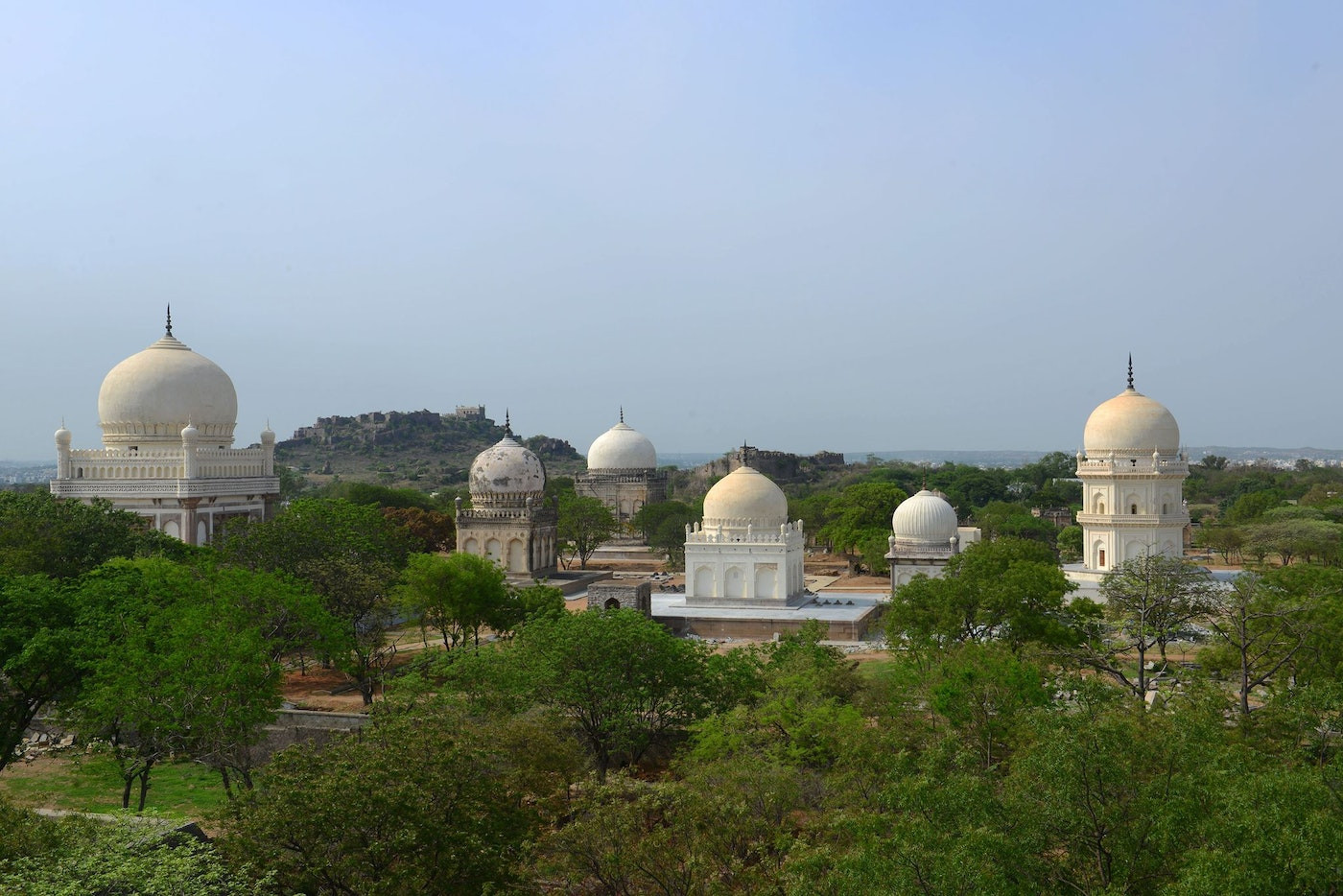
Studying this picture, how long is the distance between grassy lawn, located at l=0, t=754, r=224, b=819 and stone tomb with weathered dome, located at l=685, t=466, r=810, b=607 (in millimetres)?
19730

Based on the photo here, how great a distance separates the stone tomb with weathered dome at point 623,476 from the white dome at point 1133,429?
34.3 meters

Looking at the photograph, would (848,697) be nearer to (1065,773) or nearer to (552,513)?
(1065,773)

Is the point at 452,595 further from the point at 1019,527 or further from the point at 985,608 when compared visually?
the point at 1019,527

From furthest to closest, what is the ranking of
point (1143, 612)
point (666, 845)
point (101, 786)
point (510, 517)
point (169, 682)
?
1. point (510, 517)
2. point (1143, 612)
3. point (101, 786)
4. point (169, 682)
5. point (666, 845)

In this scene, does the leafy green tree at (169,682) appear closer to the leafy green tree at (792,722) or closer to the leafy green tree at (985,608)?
the leafy green tree at (792,722)

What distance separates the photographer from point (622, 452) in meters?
73.6

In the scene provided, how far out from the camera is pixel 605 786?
14.4 m

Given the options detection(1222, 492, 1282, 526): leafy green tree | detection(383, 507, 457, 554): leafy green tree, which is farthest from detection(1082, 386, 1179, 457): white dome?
detection(383, 507, 457, 554): leafy green tree

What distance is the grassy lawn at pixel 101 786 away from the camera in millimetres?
20828

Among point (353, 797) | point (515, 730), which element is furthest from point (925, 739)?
point (353, 797)

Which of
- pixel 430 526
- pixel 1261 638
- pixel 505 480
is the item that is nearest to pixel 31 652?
pixel 1261 638

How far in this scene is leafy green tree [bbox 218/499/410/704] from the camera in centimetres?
2988

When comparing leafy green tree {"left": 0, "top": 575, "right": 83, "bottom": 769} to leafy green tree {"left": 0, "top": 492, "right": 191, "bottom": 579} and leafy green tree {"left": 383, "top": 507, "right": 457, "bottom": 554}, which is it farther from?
leafy green tree {"left": 383, "top": 507, "right": 457, "bottom": 554}

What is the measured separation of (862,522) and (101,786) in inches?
1600
